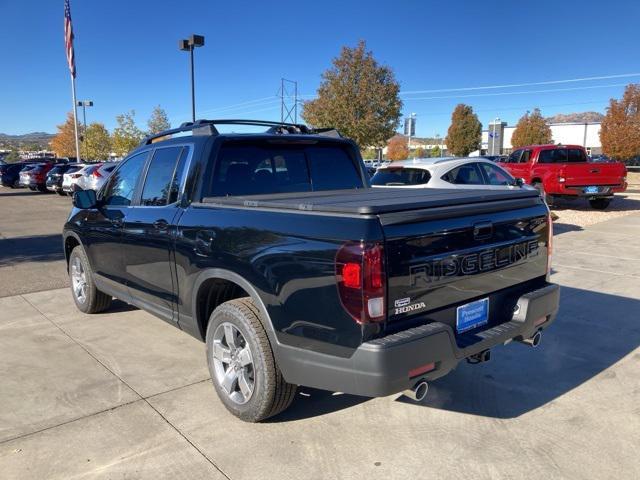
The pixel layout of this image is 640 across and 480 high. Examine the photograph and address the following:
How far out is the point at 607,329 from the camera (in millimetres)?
5203

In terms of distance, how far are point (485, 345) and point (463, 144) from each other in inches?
2390

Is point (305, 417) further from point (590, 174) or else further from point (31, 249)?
point (590, 174)

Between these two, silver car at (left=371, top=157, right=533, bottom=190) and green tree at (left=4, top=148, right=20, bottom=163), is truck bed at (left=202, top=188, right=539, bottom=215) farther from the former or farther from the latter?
green tree at (left=4, top=148, right=20, bottom=163)

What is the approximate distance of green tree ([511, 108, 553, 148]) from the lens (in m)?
56.0

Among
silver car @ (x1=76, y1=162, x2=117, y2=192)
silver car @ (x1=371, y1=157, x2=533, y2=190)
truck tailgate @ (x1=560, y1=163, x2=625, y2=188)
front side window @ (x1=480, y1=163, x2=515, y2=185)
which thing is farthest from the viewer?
silver car @ (x1=76, y1=162, x2=117, y2=192)

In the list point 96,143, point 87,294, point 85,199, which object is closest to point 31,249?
point 87,294

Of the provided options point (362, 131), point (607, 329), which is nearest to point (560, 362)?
point (607, 329)

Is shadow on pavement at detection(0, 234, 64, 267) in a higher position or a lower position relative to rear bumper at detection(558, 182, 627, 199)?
lower

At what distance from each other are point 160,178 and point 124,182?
2.63ft

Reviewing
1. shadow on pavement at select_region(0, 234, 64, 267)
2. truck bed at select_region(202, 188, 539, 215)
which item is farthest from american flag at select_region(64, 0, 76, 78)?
truck bed at select_region(202, 188, 539, 215)

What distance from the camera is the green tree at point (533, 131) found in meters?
56.0

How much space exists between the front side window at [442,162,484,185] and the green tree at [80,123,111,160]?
69.4 m

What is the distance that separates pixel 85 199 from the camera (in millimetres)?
5023

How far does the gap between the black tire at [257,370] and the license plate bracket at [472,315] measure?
1.11m
